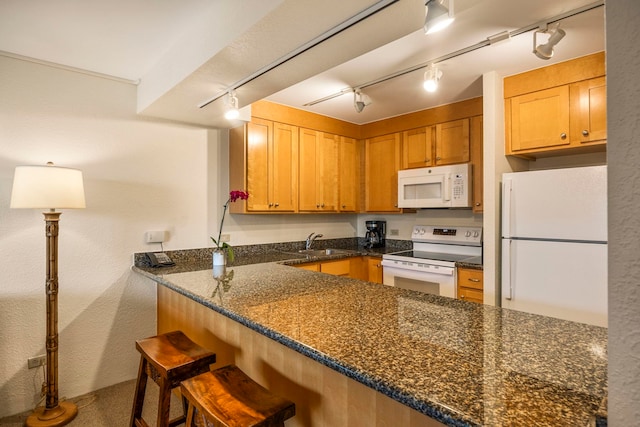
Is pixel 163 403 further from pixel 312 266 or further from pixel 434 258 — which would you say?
pixel 434 258

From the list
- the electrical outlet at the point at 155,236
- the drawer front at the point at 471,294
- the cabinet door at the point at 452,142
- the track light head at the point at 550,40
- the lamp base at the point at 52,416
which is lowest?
the lamp base at the point at 52,416

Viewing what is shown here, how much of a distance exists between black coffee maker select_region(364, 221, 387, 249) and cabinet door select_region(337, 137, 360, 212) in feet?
1.05

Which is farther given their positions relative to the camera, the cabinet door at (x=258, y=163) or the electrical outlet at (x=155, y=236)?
the cabinet door at (x=258, y=163)

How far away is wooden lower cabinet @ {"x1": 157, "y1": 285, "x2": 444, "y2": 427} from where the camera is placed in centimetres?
96

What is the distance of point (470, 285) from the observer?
2.85 m

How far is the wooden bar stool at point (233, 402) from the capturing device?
1113 millimetres

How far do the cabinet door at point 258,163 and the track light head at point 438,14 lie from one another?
2.18 m

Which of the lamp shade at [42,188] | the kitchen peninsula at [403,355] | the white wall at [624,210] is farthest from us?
the lamp shade at [42,188]

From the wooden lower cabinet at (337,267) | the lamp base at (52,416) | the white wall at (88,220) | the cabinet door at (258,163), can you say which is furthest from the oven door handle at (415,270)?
the lamp base at (52,416)

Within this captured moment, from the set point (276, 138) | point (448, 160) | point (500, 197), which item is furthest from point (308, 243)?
point (500, 197)

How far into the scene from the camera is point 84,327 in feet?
8.32

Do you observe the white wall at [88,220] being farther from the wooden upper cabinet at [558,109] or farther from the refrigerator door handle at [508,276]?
the wooden upper cabinet at [558,109]

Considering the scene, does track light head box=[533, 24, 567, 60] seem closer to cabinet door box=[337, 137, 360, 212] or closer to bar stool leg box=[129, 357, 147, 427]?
cabinet door box=[337, 137, 360, 212]

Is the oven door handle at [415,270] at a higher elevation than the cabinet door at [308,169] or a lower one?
lower
